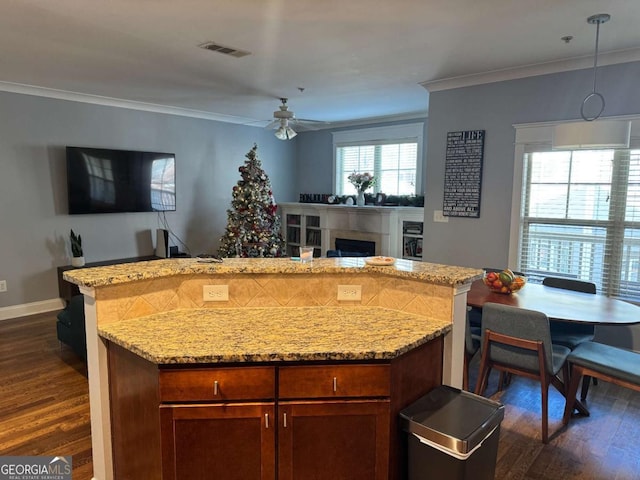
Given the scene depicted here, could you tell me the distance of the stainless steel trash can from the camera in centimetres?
164

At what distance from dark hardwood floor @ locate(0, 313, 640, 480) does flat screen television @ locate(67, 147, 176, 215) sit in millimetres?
2178

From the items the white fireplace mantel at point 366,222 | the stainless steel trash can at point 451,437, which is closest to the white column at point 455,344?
the stainless steel trash can at point 451,437

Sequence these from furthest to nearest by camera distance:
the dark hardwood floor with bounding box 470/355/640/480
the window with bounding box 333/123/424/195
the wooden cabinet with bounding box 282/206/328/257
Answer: the wooden cabinet with bounding box 282/206/328/257
the window with bounding box 333/123/424/195
the dark hardwood floor with bounding box 470/355/640/480

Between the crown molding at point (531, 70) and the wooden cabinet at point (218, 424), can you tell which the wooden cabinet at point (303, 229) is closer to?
the crown molding at point (531, 70)

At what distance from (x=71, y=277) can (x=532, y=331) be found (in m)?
2.52

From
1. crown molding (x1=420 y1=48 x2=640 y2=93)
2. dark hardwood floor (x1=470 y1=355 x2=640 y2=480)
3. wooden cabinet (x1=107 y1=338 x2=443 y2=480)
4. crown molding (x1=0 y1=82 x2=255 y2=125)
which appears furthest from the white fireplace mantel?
wooden cabinet (x1=107 y1=338 x2=443 y2=480)

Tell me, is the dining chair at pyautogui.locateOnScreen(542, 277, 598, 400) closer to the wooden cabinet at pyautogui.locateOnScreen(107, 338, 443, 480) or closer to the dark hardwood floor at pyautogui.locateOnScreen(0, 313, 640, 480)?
the dark hardwood floor at pyautogui.locateOnScreen(0, 313, 640, 480)

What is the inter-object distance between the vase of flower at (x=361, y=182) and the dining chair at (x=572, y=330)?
3394 millimetres

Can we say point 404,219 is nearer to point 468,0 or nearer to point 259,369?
point 468,0

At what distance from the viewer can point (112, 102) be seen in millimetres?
5676

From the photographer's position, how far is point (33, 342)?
4.43 meters

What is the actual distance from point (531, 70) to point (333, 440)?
373 centimetres

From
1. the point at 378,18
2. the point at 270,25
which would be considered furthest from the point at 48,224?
the point at 378,18

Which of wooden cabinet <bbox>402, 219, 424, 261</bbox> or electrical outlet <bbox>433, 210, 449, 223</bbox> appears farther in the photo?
wooden cabinet <bbox>402, 219, 424, 261</bbox>
